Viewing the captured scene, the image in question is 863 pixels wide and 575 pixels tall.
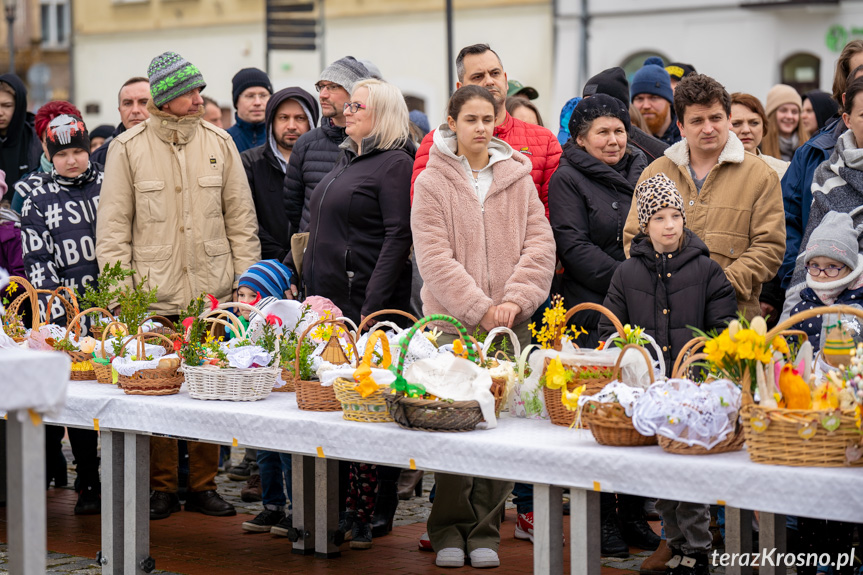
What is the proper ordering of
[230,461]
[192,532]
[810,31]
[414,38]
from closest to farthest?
[192,532] → [230,461] → [810,31] → [414,38]

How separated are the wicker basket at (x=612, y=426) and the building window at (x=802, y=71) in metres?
14.7

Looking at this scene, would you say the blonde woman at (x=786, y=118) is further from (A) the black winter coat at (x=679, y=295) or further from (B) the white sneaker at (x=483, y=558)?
(B) the white sneaker at (x=483, y=558)

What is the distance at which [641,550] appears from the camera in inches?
208

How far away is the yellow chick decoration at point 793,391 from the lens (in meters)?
3.42

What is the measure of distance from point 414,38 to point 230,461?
45.6ft

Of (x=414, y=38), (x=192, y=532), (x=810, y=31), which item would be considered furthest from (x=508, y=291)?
(x=414, y=38)

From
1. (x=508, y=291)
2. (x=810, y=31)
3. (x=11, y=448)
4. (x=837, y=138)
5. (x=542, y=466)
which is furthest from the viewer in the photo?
(x=810, y=31)

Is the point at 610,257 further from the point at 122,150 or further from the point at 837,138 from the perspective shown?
the point at 122,150

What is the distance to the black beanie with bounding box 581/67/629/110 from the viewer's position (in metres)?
6.25

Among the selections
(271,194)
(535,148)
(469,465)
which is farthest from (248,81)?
(469,465)

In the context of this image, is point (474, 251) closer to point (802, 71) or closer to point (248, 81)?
point (248, 81)

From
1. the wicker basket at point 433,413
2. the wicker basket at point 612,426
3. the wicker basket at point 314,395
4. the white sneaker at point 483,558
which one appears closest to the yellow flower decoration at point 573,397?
the wicker basket at point 612,426

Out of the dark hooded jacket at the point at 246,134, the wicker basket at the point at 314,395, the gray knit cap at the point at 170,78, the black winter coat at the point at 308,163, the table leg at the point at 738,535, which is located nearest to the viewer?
the table leg at the point at 738,535

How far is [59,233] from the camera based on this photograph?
250 inches
